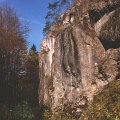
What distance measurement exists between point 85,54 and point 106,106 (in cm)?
360

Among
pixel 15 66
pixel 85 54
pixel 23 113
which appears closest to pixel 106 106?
pixel 85 54

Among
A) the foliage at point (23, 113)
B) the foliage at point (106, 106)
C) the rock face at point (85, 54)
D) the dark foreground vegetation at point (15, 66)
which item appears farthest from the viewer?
the dark foreground vegetation at point (15, 66)

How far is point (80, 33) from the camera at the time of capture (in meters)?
19.5

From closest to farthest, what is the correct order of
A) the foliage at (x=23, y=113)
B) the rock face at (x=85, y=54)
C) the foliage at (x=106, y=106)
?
1. the foliage at (x=106, y=106)
2. the rock face at (x=85, y=54)
3. the foliage at (x=23, y=113)

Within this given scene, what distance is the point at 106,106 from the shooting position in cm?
1620

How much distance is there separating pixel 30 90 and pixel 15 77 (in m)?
1.79

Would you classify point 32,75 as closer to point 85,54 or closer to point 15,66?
point 15,66

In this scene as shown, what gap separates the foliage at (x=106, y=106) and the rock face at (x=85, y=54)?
0.93 metres

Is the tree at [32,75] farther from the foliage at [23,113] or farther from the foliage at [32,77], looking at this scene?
the foliage at [23,113]

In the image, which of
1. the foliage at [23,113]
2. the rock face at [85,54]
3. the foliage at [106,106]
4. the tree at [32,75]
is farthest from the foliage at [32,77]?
the foliage at [106,106]

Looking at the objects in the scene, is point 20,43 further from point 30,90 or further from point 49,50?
point 49,50

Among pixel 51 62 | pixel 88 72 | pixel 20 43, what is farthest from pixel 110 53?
pixel 20 43

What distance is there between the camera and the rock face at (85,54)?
1806 cm

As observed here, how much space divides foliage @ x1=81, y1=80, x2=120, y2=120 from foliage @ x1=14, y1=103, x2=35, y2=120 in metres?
7.64
